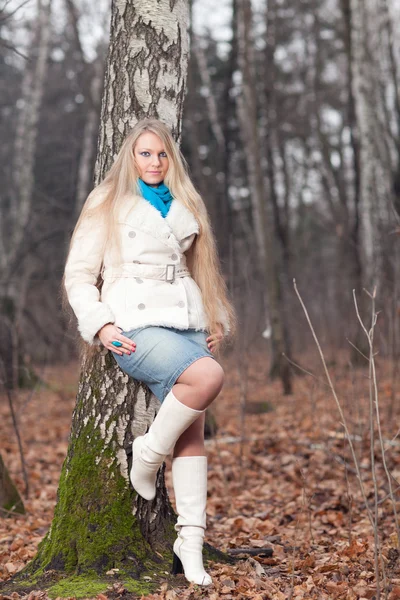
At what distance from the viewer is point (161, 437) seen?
9.53ft

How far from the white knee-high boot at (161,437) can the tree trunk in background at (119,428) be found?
0.14 m

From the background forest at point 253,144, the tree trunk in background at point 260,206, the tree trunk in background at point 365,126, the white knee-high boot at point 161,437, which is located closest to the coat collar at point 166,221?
the white knee-high boot at point 161,437

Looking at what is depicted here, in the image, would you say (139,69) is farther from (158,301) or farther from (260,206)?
(260,206)

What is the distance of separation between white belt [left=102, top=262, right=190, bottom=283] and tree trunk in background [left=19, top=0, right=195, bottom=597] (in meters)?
0.41

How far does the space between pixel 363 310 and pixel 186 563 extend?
7895mm

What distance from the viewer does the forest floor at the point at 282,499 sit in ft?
10.0

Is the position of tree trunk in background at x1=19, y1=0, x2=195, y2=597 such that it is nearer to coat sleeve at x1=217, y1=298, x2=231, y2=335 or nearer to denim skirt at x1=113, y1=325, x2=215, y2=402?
denim skirt at x1=113, y1=325, x2=215, y2=402

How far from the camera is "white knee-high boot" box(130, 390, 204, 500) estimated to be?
9.45ft

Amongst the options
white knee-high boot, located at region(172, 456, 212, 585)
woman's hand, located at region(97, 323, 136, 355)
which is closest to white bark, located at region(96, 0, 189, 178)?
woman's hand, located at region(97, 323, 136, 355)

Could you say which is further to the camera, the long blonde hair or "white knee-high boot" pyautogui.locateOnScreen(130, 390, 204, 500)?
the long blonde hair

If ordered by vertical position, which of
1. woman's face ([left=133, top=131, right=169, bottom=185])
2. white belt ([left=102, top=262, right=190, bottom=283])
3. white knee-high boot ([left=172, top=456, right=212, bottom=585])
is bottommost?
white knee-high boot ([left=172, top=456, right=212, bottom=585])

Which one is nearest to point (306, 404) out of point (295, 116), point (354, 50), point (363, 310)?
point (363, 310)

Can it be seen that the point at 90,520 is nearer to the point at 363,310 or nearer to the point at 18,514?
the point at 18,514

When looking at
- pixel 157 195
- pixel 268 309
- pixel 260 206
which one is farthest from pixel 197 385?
pixel 260 206
